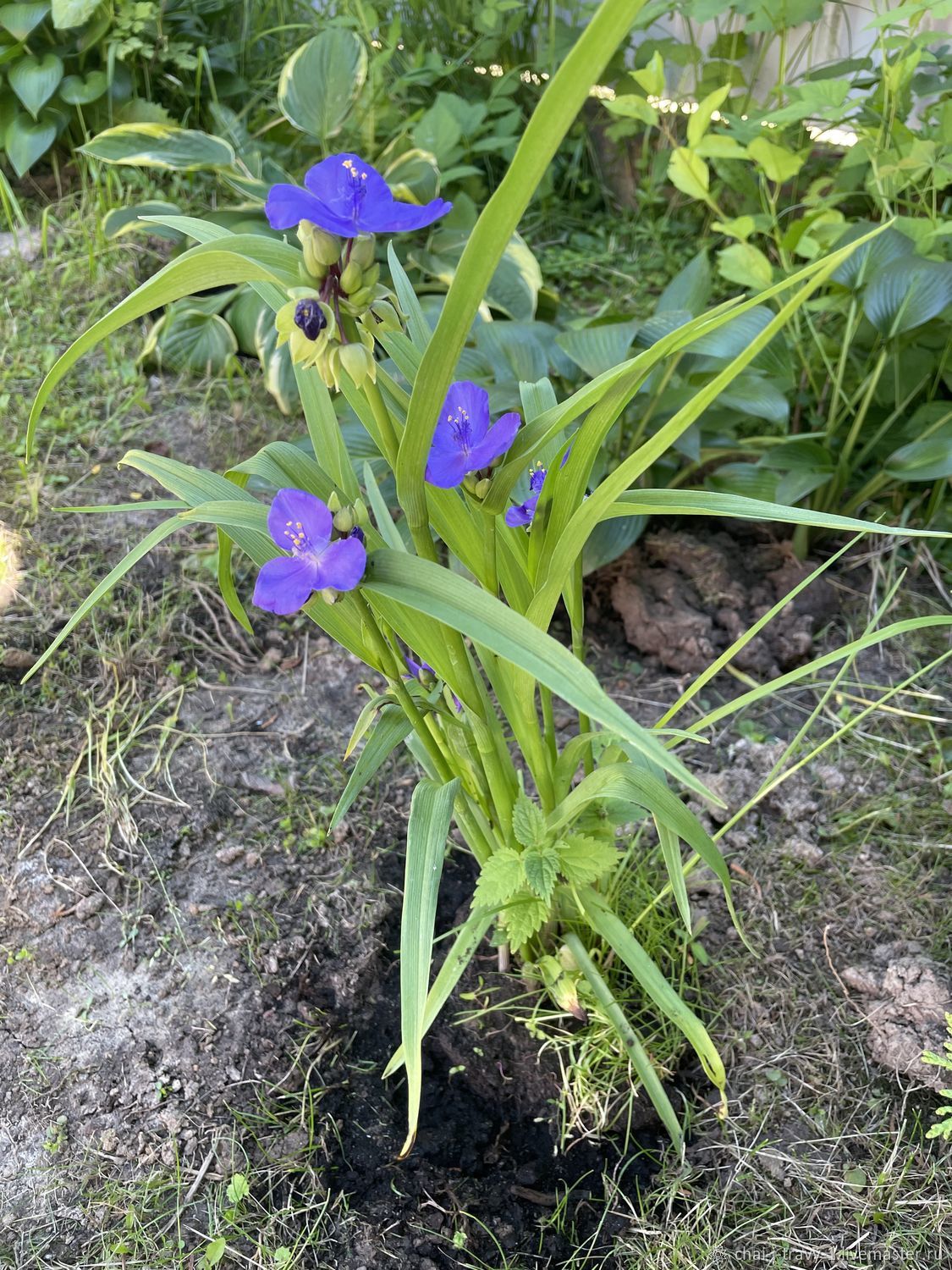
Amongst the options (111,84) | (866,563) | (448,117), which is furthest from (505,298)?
(111,84)

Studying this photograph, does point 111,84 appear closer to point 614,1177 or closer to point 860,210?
point 860,210

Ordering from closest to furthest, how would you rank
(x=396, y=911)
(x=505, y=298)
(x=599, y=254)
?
(x=396, y=911), (x=505, y=298), (x=599, y=254)

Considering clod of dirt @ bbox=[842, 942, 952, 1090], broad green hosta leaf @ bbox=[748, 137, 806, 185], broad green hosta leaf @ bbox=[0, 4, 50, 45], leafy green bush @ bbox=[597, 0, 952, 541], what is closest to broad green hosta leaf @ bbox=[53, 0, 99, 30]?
broad green hosta leaf @ bbox=[0, 4, 50, 45]

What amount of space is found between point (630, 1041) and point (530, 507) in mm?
631

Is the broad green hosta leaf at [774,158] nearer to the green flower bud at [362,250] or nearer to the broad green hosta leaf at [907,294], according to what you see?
the broad green hosta leaf at [907,294]

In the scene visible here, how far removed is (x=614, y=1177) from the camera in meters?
1.13

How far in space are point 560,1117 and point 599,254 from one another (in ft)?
6.77

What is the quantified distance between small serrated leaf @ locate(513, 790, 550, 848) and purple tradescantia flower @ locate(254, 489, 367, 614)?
396mm

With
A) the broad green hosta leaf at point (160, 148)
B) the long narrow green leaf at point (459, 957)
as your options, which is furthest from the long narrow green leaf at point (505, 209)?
the broad green hosta leaf at point (160, 148)

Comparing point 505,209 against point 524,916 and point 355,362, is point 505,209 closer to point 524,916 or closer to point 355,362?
point 355,362

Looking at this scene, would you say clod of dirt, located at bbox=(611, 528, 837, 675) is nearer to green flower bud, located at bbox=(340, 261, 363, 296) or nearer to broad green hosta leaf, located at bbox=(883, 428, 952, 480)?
broad green hosta leaf, located at bbox=(883, 428, 952, 480)

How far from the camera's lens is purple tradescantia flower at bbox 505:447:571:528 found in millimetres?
915

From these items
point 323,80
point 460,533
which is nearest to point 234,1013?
point 460,533

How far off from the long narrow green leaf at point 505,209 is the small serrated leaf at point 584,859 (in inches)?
18.5
